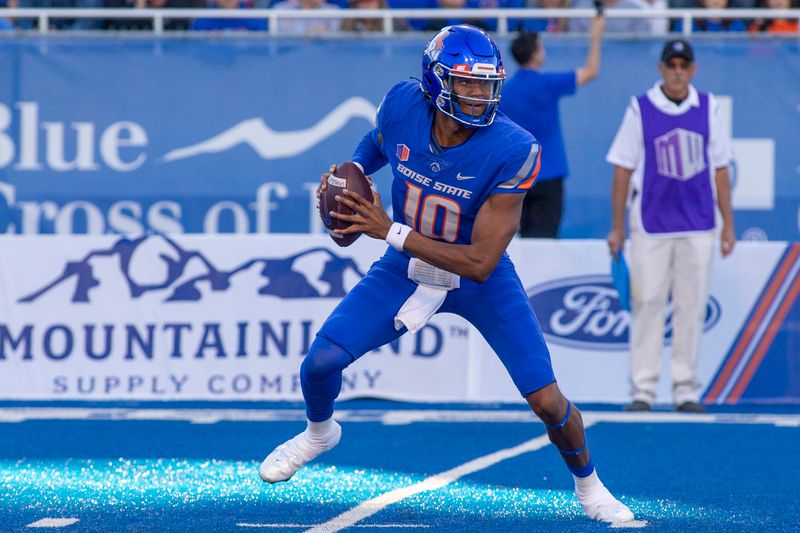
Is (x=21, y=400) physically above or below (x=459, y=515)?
below

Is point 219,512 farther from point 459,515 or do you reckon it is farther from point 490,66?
point 490,66

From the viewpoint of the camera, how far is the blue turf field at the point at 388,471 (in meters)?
5.45

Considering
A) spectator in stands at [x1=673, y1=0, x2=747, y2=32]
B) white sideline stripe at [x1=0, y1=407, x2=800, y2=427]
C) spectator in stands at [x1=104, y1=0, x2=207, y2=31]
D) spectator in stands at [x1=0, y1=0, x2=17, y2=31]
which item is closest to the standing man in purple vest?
white sideline stripe at [x1=0, y1=407, x2=800, y2=427]

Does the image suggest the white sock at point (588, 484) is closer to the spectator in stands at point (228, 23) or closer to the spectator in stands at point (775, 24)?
the spectator in stands at point (775, 24)

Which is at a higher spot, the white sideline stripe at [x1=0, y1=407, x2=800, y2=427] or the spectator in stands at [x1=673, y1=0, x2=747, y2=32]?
the spectator in stands at [x1=673, y1=0, x2=747, y2=32]

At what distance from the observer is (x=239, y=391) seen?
8.96 meters

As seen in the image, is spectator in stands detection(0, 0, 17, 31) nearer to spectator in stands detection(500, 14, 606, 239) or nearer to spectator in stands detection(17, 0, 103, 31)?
spectator in stands detection(17, 0, 103, 31)

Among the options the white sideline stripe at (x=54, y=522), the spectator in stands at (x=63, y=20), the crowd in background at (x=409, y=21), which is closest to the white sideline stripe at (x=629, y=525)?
the white sideline stripe at (x=54, y=522)

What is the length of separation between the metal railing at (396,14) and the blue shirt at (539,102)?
1.25 meters

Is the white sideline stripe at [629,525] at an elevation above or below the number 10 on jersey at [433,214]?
below

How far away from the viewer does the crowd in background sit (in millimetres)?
10844

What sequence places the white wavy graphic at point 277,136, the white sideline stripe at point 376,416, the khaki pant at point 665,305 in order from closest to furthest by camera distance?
the white sideline stripe at point 376,416 → the khaki pant at point 665,305 → the white wavy graphic at point 277,136

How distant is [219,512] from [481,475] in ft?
4.69

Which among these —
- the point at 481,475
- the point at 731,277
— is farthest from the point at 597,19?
the point at 481,475
